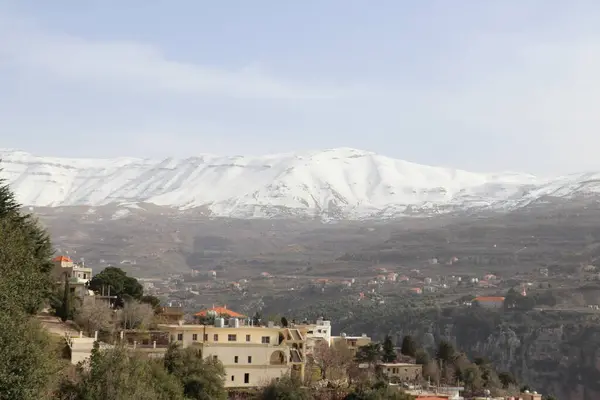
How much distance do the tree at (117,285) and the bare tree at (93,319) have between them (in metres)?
7.84

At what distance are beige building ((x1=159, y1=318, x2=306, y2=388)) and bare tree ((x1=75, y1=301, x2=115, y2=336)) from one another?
9.01ft

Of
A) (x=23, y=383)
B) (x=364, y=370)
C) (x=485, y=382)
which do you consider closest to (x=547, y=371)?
(x=485, y=382)

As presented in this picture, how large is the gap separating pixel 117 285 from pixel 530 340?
274 feet

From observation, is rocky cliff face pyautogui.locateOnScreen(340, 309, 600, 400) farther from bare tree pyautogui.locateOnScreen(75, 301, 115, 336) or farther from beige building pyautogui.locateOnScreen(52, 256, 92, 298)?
bare tree pyautogui.locateOnScreen(75, 301, 115, 336)

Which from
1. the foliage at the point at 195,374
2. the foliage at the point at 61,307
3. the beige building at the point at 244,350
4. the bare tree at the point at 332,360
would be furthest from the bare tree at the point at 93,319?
the bare tree at the point at 332,360

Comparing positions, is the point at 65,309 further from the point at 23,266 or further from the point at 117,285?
the point at 23,266

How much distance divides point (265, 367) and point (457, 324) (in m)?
93.3

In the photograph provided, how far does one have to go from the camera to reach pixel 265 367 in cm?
4769

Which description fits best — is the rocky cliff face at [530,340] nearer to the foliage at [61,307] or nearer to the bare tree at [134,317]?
the bare tree at [134,317]

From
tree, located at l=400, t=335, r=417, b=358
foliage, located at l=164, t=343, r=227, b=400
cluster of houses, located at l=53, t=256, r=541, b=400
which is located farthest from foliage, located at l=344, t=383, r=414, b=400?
tree, located at l=400, t=335, r=417, b=358

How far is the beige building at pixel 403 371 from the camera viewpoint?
58.1 metres

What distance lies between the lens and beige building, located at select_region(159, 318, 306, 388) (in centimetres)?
4716

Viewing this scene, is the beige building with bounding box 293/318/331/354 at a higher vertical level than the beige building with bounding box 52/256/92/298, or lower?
lower

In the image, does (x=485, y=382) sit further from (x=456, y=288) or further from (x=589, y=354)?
(x=456, y=288)
